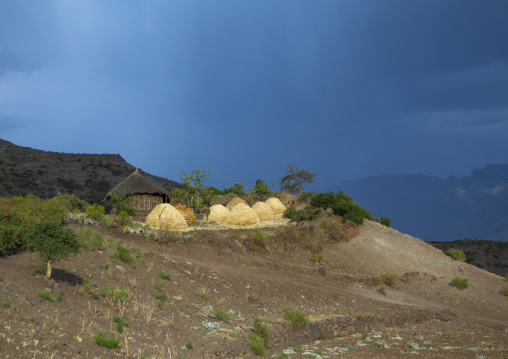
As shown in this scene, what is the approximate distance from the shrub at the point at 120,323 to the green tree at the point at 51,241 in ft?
7.49

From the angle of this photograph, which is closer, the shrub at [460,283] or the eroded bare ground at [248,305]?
the eroded bare ground at [248,305]

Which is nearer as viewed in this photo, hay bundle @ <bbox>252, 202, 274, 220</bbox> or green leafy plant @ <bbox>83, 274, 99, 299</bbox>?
green leafy plant @ <bbox>83, 274, 99, 299</bbox>

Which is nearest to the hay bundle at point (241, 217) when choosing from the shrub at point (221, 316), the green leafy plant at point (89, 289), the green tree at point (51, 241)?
the shrub at point (221, 316)

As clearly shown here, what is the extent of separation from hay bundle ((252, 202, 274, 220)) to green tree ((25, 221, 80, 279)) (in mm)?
21205

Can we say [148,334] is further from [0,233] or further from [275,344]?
[0,233]

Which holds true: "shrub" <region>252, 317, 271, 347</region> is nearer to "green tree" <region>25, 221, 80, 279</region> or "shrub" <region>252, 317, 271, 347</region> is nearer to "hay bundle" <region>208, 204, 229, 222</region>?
"green tree" <region>25, 221, 80, 279</region>

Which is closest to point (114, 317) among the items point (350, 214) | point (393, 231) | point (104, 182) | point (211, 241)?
point (211, 241)

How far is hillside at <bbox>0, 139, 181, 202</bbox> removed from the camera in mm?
53125

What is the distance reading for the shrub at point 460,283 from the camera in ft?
69.5

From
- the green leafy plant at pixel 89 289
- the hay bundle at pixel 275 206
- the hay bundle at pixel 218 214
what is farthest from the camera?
the hay bundle at pixel 275 206

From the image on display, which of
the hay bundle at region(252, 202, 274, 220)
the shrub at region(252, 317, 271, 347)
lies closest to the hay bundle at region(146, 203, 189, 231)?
the hay bundle at region(252, 202, 274, 220)

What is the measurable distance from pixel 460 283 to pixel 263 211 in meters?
14.8

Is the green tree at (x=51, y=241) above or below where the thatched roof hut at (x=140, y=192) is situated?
below

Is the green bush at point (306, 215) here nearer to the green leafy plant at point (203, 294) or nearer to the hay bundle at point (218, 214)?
the hay bundle at point (218, 214)
